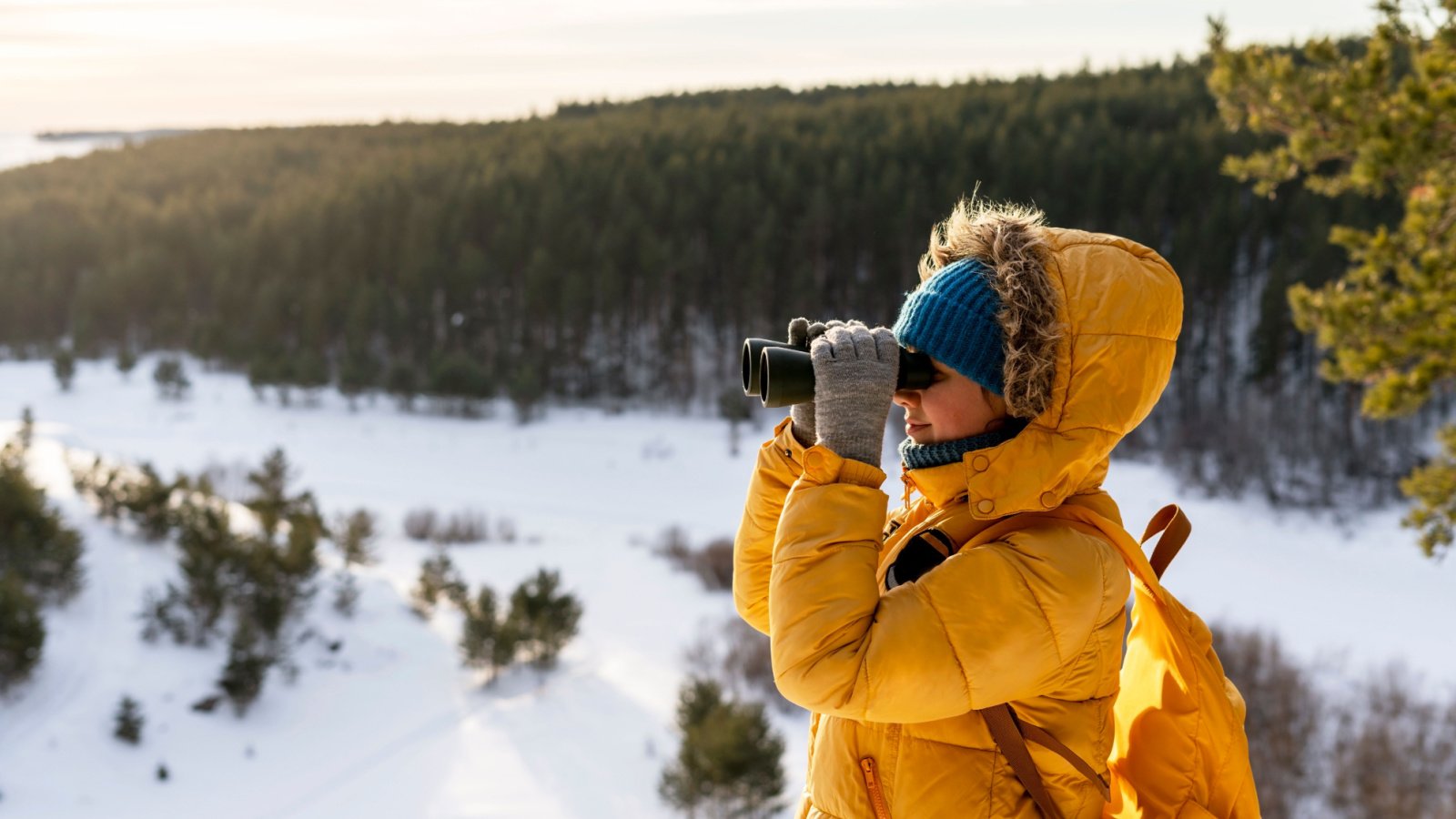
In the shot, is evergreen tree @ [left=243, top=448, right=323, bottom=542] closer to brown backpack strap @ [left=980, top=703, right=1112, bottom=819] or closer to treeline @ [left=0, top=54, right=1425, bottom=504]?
brown backpack strap @ [left=980, top=703, right=1112, bottom=819]

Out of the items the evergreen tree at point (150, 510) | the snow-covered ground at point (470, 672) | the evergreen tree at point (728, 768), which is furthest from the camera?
the evergreen tree at point (150, 510)

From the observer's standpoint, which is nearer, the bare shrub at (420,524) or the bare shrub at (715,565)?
the bare shrub at (715,565)

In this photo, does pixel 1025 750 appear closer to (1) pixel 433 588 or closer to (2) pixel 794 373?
(2) pixel 794 373

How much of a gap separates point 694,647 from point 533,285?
76.2ft

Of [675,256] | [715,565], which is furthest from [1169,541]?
[675,256]

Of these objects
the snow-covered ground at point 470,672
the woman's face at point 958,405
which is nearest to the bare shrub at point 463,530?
the snow-covered ground at point 470,672

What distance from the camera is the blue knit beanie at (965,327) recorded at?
1.40 meters

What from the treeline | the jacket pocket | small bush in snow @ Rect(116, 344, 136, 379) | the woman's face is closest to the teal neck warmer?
the woman's face

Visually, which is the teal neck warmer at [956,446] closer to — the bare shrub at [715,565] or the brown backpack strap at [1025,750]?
the brown backpack strap at [1025,750]

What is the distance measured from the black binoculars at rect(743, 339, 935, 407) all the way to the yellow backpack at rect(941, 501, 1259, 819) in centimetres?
23

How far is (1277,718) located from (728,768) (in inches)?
238

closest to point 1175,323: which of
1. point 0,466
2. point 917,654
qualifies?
point 917,654

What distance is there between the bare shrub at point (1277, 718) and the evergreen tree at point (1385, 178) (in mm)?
6323

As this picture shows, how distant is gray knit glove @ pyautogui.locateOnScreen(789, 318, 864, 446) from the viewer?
4.80 ft
